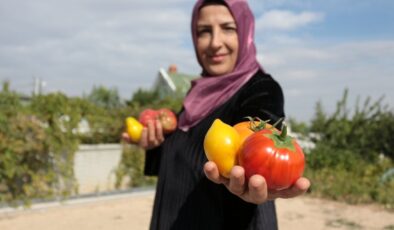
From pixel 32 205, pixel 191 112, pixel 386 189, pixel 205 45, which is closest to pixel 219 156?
pixel 191 112

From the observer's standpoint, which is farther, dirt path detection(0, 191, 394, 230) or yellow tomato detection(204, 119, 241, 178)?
dirt path detection(0, 191, 394, 230)

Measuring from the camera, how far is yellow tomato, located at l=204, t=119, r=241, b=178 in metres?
1.25

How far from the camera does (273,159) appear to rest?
3.84ft

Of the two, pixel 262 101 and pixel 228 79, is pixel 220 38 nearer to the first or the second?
pixel 228 79

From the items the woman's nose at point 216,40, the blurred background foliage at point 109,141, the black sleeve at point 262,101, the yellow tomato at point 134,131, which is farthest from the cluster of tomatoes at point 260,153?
the blurred background foliage at point 109,141

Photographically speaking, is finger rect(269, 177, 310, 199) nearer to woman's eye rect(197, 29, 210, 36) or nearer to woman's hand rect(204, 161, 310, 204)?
woman's hand rect(204, 161, 310, 204)

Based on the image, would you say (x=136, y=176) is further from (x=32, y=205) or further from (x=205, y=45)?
(x=205, y=45)

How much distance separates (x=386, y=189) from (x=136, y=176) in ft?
17.1

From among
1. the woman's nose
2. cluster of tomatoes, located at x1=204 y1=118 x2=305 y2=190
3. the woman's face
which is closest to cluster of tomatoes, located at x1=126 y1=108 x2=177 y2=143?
the woman's face

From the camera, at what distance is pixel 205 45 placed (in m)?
1.99

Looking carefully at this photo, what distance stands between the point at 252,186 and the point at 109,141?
312 inches

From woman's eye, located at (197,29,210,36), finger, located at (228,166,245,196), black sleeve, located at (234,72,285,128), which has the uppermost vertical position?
woman's eye, located at (197,29,210,36)

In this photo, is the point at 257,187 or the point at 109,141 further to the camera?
the point at 109,141

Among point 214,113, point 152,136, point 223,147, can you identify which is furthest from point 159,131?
point 223,147
